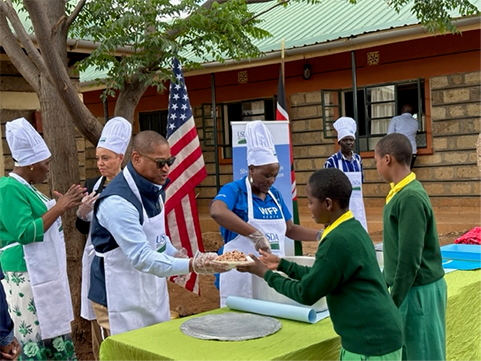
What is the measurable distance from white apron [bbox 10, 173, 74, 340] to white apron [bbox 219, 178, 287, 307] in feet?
3.26

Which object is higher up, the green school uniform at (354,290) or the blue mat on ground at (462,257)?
the green school uniform at (354,290)

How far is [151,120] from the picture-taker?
48.7ft

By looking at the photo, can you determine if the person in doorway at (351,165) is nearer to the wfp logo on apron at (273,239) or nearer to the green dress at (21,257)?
the wfp logo on apron at (273,239)

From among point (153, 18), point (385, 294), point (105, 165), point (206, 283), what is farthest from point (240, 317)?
point (206, 283)

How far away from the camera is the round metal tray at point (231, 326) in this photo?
2.51 m

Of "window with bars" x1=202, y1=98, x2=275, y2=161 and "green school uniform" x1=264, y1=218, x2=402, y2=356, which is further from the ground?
"window with bars" x1=202, y1=98, x2=275, y2=161

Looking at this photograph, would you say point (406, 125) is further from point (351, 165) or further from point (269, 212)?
point (269, 212)

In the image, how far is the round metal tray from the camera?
2.51 metres

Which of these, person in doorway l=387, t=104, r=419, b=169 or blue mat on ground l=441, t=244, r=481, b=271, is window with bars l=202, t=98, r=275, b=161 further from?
blue mat on ground l=441, t=244, r=481, b=271

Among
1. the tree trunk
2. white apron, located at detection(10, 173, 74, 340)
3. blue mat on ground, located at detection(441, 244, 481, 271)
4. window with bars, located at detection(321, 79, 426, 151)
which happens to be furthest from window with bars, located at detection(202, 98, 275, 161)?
white apron, located at detection(10, 173, 74, 340)

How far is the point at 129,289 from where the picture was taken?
2.98 m

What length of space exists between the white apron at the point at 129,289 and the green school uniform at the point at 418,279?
47.9 inches

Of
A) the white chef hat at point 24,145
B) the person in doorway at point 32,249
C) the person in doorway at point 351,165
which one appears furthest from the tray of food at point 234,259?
the person in doorway at point 351,165

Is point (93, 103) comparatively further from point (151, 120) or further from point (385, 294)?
point (385, 294)
